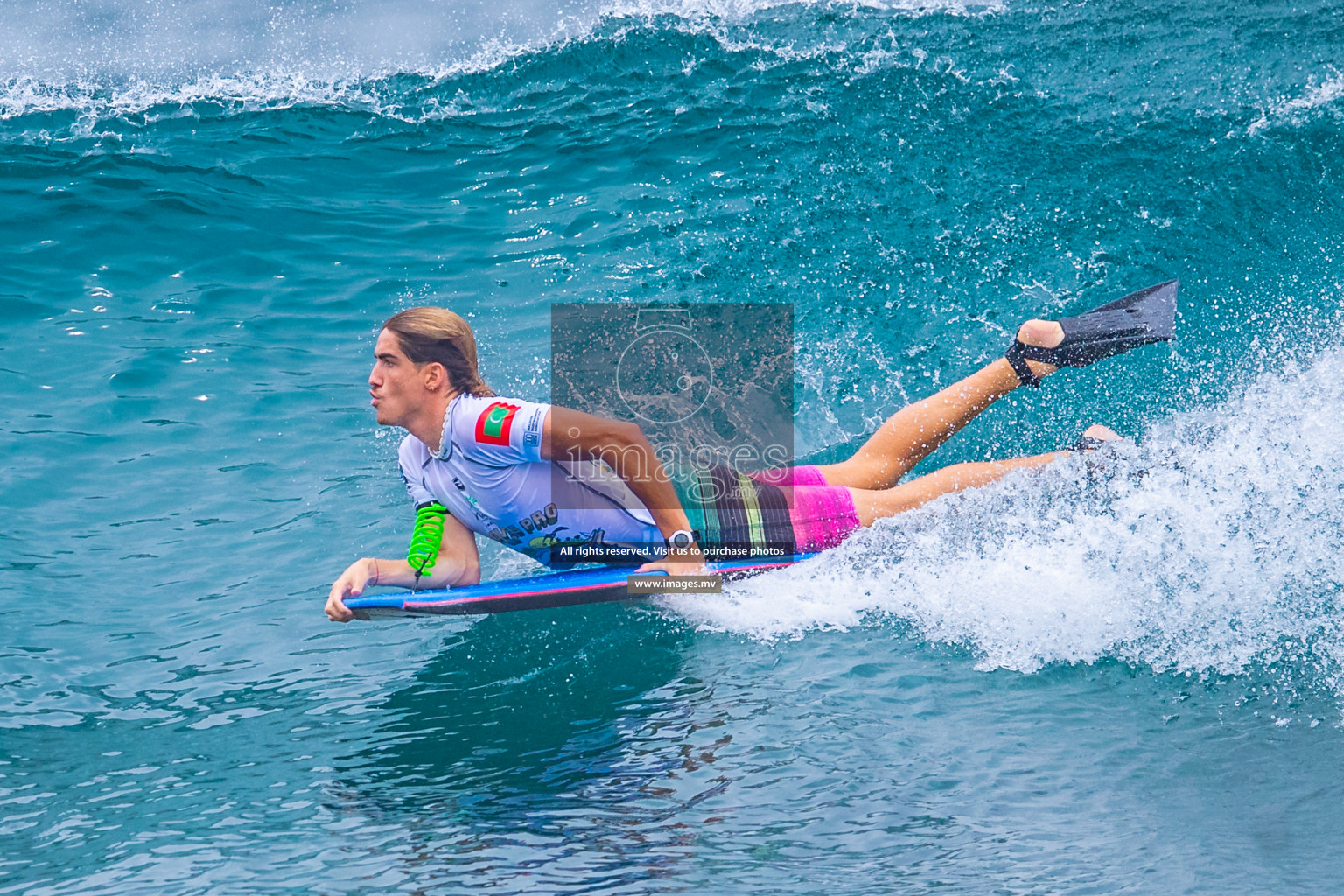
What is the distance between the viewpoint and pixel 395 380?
4.01 metres

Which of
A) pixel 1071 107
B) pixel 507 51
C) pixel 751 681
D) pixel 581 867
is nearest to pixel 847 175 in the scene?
pixel 1071 107

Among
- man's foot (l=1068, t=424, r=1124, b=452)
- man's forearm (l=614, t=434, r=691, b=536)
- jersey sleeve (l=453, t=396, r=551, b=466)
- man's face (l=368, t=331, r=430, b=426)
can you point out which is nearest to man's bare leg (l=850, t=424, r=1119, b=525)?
man's foot (l=1068, t=424, r=1124, b=452)

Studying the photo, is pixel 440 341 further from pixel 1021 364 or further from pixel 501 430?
pixel 1021 364

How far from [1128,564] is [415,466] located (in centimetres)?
279

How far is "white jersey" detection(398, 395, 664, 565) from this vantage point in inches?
156

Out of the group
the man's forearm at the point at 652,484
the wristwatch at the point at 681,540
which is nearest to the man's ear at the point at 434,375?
the man's forearm at the point at 652,484

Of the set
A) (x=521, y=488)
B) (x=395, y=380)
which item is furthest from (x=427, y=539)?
(x=395, y=380)

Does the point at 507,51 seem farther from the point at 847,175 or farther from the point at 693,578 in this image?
the point at 693,578

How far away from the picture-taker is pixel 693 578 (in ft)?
14.5

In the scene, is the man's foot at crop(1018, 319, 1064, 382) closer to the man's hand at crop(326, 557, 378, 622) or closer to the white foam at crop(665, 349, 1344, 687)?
the white foam at crop(665, 349, 1344, 687)

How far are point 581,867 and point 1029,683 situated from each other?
5.68 ft

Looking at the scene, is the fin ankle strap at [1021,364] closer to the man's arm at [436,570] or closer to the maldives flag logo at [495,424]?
the maldives flag logo at [495,424]

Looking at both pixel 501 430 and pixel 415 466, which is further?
pixel 415 466

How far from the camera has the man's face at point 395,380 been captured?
4012 millimetres
